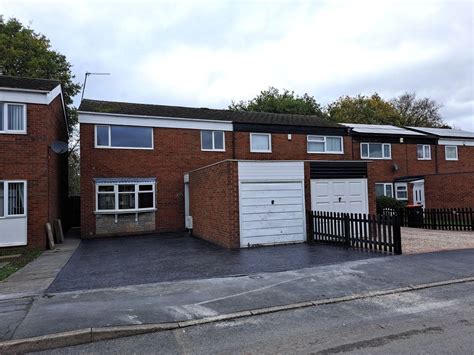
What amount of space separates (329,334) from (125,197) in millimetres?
14476

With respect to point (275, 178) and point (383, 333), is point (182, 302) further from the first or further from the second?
point (275, 178)

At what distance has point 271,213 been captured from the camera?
1255 centimetres

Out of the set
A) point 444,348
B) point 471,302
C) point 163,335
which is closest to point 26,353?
point 163,335

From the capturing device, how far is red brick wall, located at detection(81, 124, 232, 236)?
675 inches

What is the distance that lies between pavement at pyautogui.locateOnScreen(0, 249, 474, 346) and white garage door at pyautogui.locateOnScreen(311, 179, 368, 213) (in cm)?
444

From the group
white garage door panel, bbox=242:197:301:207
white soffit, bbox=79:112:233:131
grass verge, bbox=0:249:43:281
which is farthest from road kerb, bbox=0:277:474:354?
white soffit, bbox=79:112:233:131

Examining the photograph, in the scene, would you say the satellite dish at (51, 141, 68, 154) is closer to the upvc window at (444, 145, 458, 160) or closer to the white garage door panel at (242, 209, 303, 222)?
the white garage door panel at (242, 209, 303, 222)

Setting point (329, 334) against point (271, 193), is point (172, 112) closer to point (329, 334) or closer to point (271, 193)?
point (271, 193)

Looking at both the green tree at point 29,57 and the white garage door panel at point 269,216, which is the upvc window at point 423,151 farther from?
the green tree at point 29,57

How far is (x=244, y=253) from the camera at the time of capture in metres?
11.0

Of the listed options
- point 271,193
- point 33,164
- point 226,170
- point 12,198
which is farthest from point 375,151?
point 12,198

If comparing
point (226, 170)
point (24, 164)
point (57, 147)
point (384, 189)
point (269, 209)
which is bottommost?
point (269, 209)

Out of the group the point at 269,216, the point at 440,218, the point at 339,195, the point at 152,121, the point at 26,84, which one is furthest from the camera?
the point at 152,121

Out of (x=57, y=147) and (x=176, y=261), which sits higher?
(x=57, y=147)
